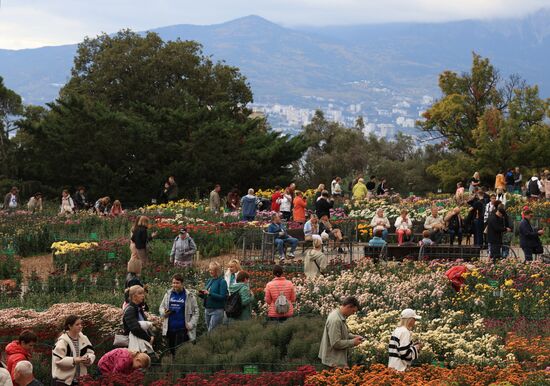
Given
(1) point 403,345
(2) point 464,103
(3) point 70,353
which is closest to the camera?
(3) point 70,353

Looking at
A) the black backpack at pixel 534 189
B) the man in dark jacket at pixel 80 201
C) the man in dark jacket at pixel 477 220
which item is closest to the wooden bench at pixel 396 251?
the man in dark jacket at pixel 477 220

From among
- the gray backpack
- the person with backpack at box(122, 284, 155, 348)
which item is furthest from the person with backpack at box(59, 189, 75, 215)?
the person with backpack at box(122, 284, 155, 348)

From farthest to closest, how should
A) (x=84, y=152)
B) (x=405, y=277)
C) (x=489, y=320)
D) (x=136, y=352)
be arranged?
(x=84, y=152) → (x=405, y=277) → (x=489, y=320) → (x=136, y=352)

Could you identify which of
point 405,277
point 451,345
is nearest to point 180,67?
point 405,277

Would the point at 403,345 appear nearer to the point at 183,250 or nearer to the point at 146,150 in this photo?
the point at 183,250

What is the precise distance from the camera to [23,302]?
1928 cm

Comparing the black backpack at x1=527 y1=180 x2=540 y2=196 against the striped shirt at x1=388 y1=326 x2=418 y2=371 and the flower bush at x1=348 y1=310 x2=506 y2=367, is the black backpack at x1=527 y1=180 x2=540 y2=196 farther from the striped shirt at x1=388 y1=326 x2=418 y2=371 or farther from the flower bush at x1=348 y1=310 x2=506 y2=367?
the striped shirt at x1=388 y1=326 x2=418 y2=371

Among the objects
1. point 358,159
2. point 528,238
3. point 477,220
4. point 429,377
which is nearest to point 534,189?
point 477,220

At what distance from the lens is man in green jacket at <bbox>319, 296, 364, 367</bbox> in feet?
41.2

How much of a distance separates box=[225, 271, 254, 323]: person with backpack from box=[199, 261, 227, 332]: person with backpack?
0.10 meters

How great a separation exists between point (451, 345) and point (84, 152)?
27375 millimetres

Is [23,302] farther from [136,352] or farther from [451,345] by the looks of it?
[451,345]

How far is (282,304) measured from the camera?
627 inches

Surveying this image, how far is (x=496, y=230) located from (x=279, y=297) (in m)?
7.83
